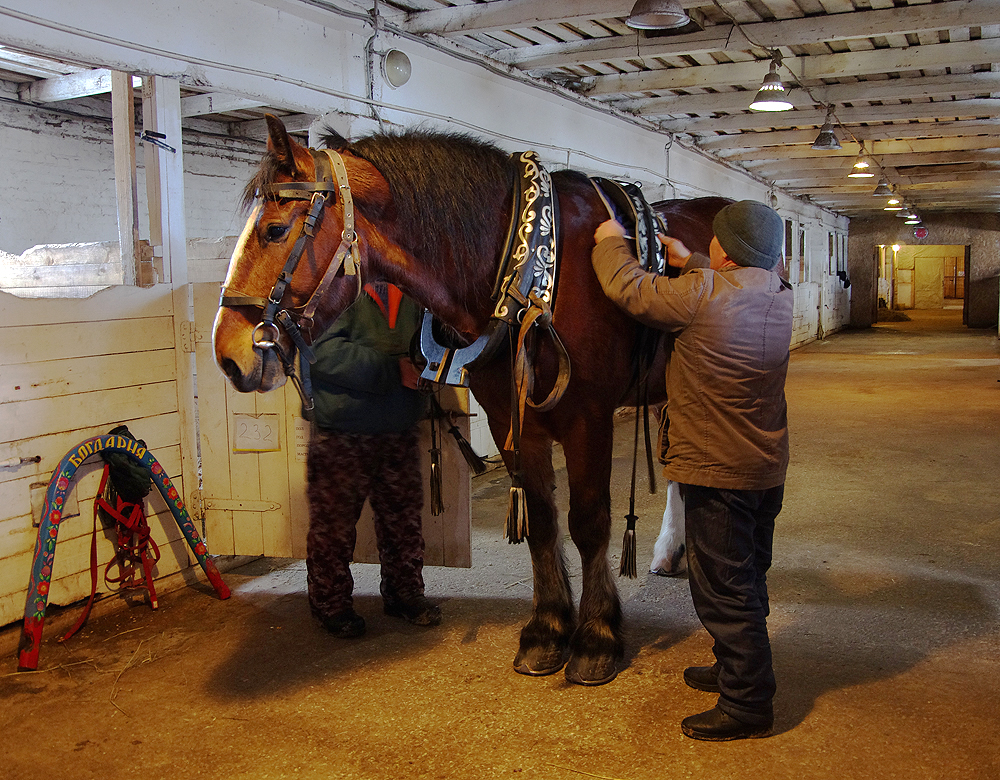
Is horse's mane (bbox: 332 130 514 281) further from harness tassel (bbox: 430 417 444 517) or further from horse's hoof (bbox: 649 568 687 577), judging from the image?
horse's hoof (bbox: 649 568 687 577)

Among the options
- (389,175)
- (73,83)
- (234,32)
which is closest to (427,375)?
(389,175)

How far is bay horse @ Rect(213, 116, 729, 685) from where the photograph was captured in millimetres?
2227

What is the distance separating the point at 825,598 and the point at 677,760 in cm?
148

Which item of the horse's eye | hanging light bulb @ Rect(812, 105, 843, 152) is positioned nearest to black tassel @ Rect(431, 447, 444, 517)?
the horse's eye

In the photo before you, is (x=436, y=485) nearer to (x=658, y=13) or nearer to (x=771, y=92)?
(x=658, y=13)

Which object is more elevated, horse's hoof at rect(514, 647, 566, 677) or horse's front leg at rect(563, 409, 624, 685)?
horse's front leg at rect(563, 409, 624, 685)

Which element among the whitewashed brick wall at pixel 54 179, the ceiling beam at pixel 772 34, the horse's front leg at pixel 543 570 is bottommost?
the horse's front leg at pixel 543 570

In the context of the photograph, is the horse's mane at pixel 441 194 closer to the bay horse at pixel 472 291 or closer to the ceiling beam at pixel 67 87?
the bay horse at pixel 472 291

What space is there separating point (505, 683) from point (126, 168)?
2.62 metres

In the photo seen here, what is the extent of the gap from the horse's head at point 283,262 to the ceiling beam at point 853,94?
20.7ft

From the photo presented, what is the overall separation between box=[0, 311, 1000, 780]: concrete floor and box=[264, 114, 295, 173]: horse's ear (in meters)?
1.60

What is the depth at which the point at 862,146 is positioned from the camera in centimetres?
1061

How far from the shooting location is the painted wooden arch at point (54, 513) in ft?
9.62

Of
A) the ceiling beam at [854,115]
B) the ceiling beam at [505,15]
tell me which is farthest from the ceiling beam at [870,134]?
the ceiling beam at [505,15]
